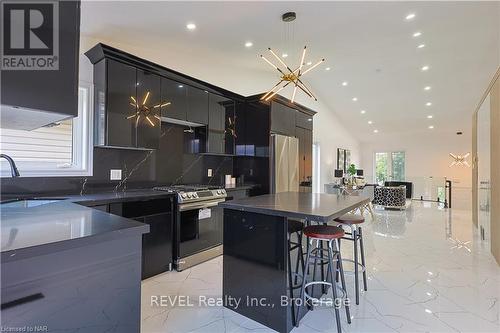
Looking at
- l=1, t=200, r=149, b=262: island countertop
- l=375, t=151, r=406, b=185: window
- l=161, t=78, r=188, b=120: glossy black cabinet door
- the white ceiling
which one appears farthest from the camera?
l=375, t=151, r=406, b=185: window

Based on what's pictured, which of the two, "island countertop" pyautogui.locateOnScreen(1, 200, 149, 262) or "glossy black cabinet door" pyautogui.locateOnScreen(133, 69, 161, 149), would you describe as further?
"glossy black cabinet door" pyautogui.locateOnScreen(133, 69, 161, 149)

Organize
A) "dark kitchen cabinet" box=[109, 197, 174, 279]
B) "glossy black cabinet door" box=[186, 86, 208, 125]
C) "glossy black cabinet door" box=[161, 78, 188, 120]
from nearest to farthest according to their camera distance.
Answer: "dark kitchen cabinet" box=[109, 197, 174, 279]
"glossy black cabinet door" box=[161, 78, 188, 120]
"glossy black cabinet door" box=[186, 86, 208, 125]

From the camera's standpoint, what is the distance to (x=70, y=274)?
1.03m

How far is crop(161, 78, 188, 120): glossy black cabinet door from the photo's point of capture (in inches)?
132

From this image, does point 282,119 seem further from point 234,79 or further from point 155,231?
point 155,231

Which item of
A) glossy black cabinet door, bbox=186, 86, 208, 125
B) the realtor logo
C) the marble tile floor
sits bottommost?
the marble tile floor

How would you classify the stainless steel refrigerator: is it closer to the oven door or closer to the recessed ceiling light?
the oven door

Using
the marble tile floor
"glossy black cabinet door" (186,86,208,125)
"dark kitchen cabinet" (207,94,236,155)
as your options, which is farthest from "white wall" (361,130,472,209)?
"glossy black cabinet door" (186,86,208,125)

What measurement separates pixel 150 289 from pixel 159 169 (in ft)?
5.30

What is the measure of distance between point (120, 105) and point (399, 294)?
3.58 metres

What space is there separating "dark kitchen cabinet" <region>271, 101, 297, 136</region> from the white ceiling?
35.0 inches

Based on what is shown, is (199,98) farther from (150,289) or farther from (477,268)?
(477,268)

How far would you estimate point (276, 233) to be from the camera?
6.53ft

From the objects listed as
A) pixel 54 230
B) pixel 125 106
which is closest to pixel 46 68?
pixel 54 230
